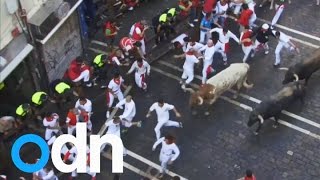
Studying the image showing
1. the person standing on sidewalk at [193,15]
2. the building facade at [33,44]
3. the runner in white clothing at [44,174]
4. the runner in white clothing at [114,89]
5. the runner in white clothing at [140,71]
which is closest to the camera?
the runner in white clothing at [44,174]

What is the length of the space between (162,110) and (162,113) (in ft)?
0.40

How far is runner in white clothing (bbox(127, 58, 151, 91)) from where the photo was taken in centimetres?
1738

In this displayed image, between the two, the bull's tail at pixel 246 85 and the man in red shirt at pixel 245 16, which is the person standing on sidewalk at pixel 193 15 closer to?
the man in red shirt at pixel 245 16

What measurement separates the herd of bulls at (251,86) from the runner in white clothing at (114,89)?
2.20m

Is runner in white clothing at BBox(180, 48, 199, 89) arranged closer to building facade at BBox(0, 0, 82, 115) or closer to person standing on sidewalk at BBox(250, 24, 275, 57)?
person standing on sidewalk at BBox(250, 24, 275, 57)

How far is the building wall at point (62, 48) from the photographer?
17.7 m

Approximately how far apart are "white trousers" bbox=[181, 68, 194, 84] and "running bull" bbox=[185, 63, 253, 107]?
15.8 inches

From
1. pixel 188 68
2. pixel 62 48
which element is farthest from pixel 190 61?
pixel 62 48

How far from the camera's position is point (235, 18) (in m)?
20.4

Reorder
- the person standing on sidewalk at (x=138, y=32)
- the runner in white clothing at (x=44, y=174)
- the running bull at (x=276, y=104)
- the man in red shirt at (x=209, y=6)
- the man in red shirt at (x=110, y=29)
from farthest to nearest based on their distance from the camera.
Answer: the man in red shirt at (x=209, y=6), the man in red shirt at (x=110, y=29), the person standing on sidewalk at (x=138, y=32), the running bull at (x=276, y=104), the runner in white clothing at (x=44, y=174)

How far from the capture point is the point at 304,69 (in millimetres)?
17828

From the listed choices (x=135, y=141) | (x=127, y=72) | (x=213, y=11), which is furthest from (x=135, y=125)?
(x=213, y=11)

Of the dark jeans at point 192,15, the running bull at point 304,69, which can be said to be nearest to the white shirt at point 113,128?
the running bull at point 304,69

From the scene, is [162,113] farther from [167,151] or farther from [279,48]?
[279,48]
